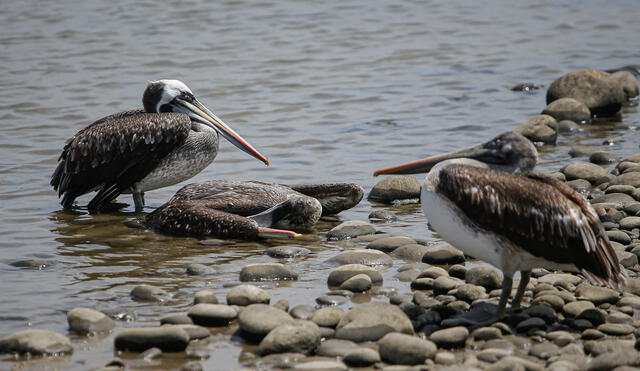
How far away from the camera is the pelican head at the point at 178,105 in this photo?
9062mm

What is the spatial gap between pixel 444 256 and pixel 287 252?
120cm

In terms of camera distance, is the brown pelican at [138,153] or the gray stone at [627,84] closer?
the brown pelican at [138,153]

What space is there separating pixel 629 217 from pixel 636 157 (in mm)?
2231

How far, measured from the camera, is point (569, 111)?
12.2m

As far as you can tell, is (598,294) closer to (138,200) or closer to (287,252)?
(287,252)

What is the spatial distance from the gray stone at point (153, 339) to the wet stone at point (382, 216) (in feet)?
11.3

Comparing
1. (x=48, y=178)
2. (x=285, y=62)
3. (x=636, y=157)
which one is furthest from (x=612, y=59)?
(x=48, y=178)

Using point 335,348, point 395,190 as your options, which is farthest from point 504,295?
point 395,190

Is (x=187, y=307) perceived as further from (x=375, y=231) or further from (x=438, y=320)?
(x=375, y=231)

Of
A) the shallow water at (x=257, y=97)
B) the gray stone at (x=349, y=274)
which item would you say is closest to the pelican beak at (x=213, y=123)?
the shallow water at (x=257, y=97)

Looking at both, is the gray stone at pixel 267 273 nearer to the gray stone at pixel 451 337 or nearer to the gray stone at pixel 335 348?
the gray stone at pixel 335 348

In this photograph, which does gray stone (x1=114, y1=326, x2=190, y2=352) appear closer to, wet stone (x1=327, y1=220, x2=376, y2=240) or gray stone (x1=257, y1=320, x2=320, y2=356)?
gray stone (x1=257, y1=320, x2=320, y2=356)

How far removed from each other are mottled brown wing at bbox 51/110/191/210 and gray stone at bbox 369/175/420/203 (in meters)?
1.90

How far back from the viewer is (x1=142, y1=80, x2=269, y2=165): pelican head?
9062mm
